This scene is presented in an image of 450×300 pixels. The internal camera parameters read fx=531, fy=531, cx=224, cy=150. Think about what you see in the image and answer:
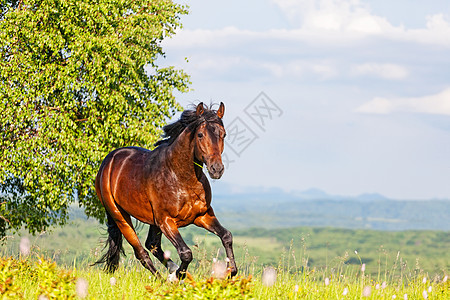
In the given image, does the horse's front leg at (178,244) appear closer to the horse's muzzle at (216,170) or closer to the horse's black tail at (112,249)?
the horse's muzzle at (216,170)

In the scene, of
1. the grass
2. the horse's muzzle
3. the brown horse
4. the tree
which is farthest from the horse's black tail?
the tree

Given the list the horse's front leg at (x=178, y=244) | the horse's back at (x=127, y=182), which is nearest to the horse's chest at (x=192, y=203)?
the horse's front leg at (x=178, y=244)

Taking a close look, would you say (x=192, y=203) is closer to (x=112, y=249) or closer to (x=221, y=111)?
(x=221, y=111)

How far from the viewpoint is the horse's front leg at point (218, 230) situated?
27.2 feet

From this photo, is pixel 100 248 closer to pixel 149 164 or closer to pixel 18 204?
pixel 149 164

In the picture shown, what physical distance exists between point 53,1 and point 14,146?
522cm

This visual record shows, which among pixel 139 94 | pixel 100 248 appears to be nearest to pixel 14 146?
pixel 139 94

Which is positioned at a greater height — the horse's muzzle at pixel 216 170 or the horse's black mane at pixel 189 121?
the horse's black mane at pixel 189 121

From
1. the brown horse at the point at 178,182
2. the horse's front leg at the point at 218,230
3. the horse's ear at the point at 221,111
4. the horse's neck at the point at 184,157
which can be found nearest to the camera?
the brown horse at the point at 178,182

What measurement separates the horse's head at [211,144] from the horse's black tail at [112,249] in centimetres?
416

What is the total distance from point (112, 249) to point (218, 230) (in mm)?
3899

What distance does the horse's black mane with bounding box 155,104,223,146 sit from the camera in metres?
8.25

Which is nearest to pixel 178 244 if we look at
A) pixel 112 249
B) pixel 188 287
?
pixel 188 287

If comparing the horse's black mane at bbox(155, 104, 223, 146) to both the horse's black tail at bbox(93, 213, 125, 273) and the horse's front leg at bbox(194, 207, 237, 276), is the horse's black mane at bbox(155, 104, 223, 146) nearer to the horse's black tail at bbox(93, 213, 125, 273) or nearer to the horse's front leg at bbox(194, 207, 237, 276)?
the horse's front leg at bbox(194, 207, 237, 276)
